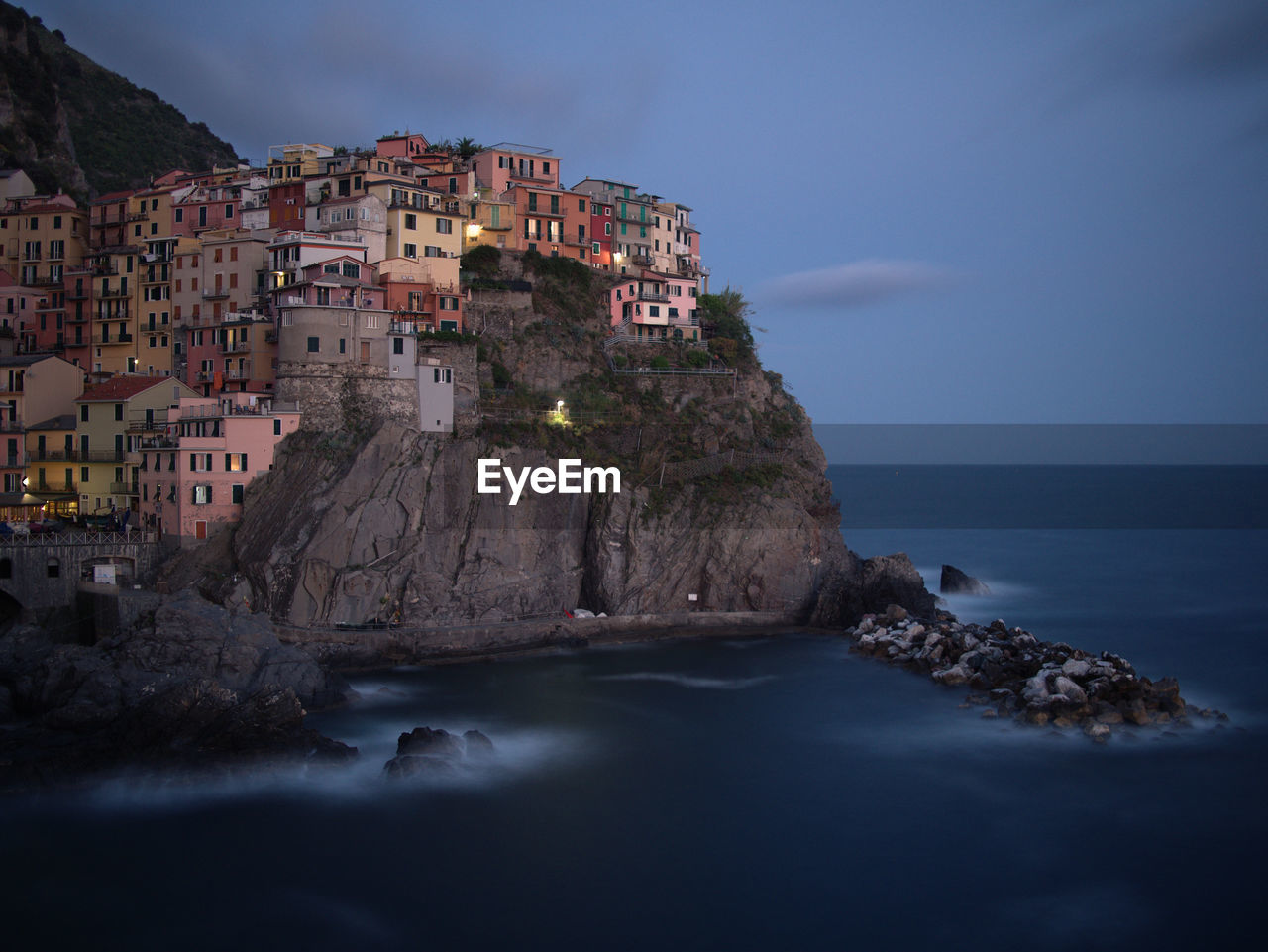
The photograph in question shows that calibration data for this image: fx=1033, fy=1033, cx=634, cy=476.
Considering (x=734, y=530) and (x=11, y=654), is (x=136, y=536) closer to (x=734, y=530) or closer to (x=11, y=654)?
(x=11, y=654)

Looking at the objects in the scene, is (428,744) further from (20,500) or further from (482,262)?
(482,262)

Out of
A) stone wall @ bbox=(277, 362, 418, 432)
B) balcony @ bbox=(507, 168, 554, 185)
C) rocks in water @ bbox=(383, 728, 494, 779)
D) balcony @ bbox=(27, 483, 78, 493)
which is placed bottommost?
rocks in water @ bbox=(383, 728, 494, 779)

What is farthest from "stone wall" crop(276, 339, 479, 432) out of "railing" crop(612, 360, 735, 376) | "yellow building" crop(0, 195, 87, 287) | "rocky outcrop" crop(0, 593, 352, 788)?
"yellow building" crop(0, 195, 87, 287)

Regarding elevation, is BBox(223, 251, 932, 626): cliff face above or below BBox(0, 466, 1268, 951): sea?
above

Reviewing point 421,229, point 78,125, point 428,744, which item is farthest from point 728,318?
point 78,125

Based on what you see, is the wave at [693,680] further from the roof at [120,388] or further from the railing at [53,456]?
the railing at [53,456]

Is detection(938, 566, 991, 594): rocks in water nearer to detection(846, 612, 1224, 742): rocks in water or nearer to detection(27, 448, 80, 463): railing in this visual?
detection(846, 612, 1224, 742): rocks in water

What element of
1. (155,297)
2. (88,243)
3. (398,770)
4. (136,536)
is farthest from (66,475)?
(398,770)
